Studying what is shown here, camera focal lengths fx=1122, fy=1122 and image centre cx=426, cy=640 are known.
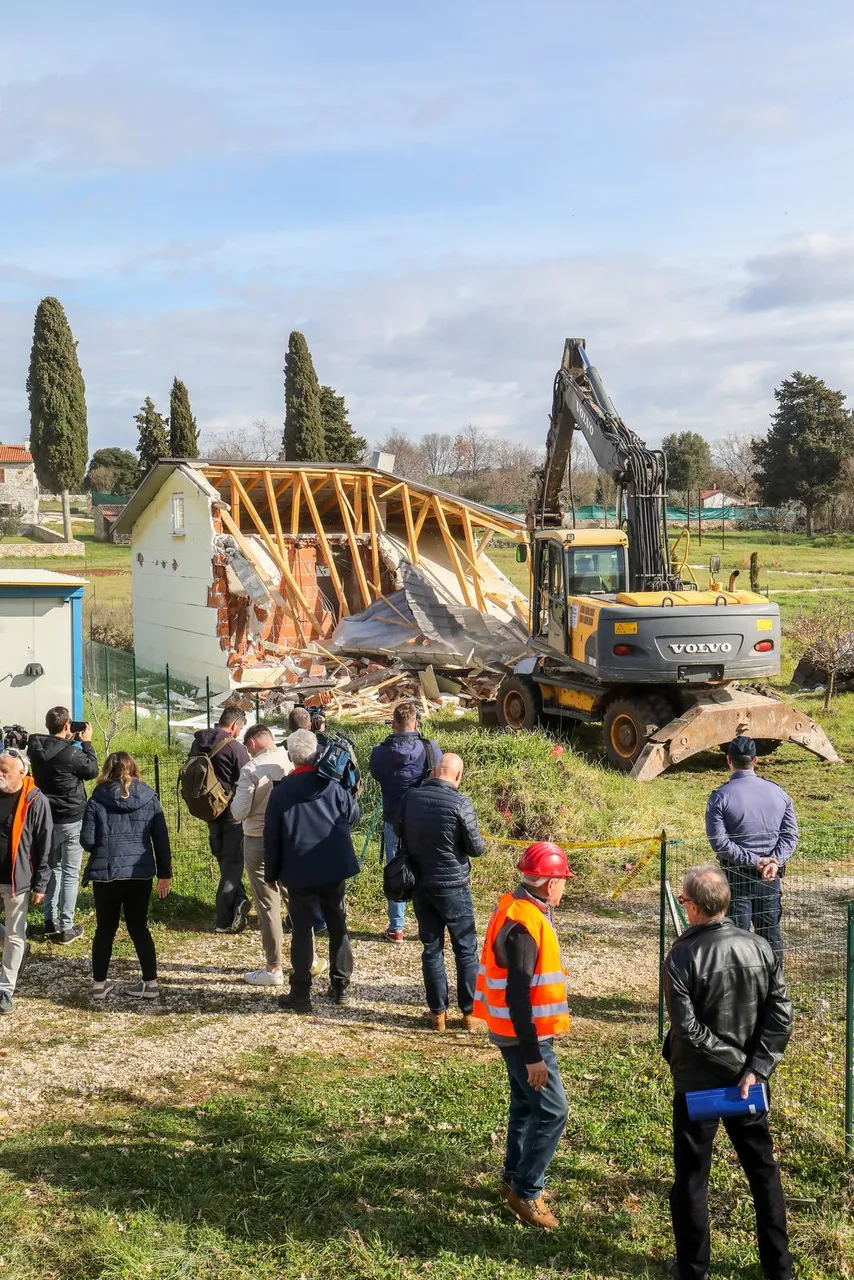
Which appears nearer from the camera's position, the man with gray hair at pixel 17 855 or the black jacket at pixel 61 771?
the man with gray hair at pixel 17 855

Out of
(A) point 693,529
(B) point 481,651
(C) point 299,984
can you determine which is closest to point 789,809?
(C) point 299,984

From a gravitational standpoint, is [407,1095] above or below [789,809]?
below

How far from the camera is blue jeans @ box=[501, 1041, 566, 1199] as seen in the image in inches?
186

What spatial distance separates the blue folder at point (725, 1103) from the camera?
13.9 ft

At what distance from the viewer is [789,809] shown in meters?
6.91

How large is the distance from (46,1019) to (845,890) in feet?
21.0

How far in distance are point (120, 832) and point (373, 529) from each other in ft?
52.6

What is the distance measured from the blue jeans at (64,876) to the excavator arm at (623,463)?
26.9ft

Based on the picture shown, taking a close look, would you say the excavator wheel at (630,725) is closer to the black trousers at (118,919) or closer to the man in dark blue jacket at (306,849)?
the man in dark blue jacket at (306,849)

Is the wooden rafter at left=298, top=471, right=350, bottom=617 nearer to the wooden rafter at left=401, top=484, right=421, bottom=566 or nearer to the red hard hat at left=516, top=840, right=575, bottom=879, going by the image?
the wooden rafter at left=401, top=484, right=421, bottom=566

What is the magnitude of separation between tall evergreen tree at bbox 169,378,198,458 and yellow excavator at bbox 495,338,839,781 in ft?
128

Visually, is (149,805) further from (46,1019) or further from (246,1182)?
(246,1182)

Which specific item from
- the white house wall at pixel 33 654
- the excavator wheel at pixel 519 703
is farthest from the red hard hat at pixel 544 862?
the excavator wheel at pixel 519 703

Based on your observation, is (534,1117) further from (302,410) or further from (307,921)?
(302,410)
